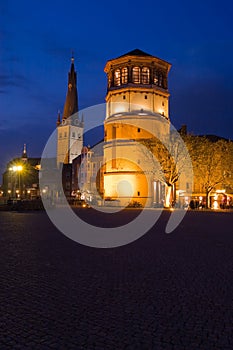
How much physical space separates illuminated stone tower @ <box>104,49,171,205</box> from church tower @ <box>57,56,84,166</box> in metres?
71.0

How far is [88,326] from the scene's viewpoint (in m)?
5.24

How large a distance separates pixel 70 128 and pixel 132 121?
282ft

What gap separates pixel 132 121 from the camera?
70312 millimetres

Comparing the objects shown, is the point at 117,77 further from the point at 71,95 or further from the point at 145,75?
the point at 71,95

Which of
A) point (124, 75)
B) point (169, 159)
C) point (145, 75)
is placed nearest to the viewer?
point (169, 159)

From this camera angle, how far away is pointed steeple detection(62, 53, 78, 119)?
141 m

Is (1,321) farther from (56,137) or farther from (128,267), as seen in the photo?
(56,137)

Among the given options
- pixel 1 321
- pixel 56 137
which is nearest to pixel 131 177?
pixel 1 321

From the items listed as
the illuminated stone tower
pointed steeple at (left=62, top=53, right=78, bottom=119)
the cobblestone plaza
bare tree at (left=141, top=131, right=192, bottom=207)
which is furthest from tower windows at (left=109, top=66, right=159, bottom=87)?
pointed steeple at (left=62, top=53, right=78, bottom=119)

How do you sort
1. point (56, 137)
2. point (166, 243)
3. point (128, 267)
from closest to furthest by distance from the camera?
point (128, 267) → point (166, 243) → point (56, 137)

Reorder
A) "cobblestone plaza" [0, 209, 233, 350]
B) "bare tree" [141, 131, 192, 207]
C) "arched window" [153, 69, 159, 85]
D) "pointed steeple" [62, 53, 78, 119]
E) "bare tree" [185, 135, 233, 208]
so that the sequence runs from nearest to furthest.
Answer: "cobblestone plaza" [0, 209, 233, 350]
"bare tree" [141, 131, 192, 207]
"bare tree" [185, 135, 233, 208]
"arched window" [153, 69, 159, 85]
"pointed steeple" [62, 53, 78, 119]

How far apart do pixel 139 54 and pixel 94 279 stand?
6876 cm

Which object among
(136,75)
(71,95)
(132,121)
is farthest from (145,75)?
(71,95)

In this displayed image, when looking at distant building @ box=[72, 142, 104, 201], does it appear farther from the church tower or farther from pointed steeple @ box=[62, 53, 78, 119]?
pointed steeple @ box=[62, 53, 78, 119]
